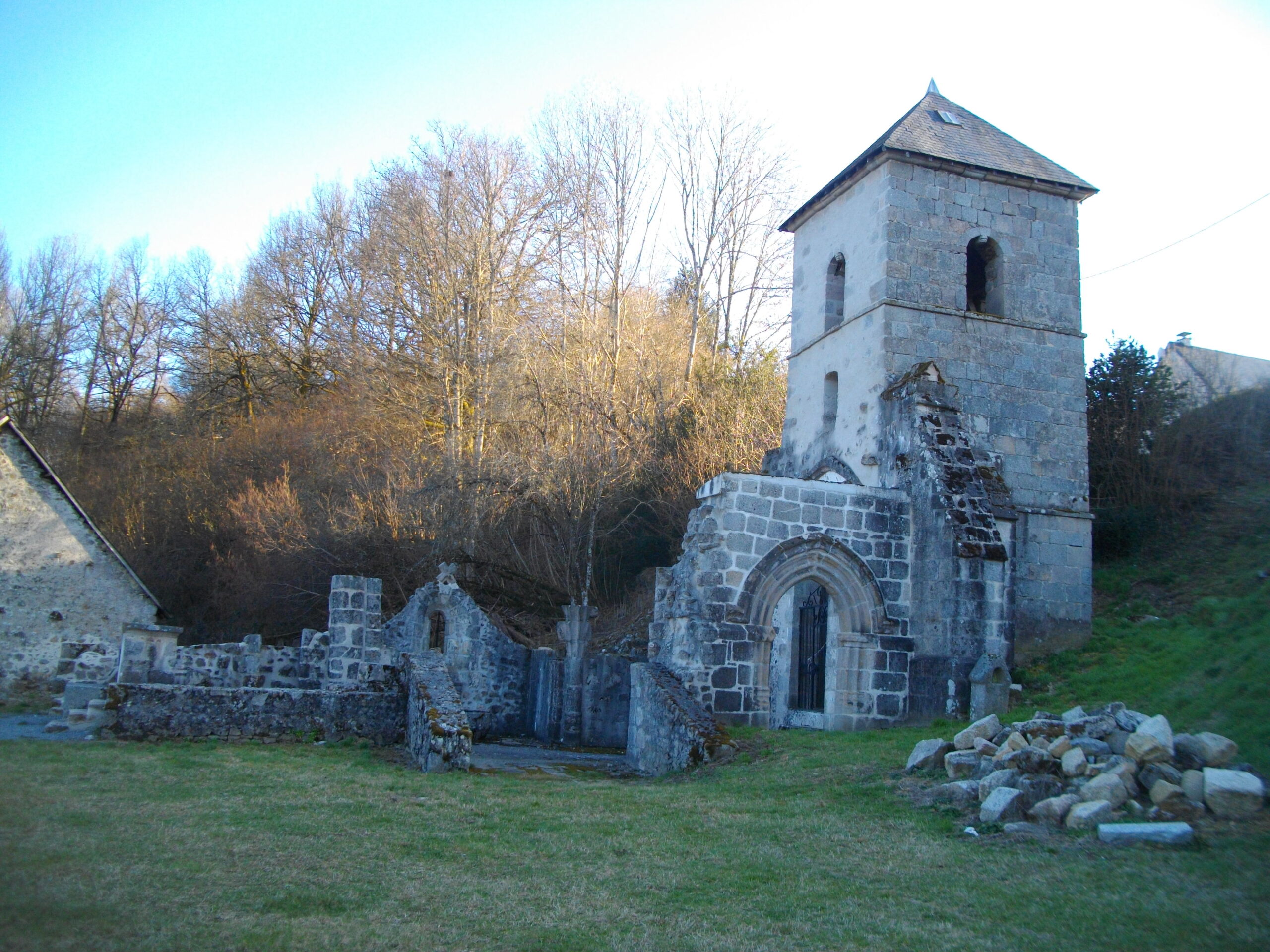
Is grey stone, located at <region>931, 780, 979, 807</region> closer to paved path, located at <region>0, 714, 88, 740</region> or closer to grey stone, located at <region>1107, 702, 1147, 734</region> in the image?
grey stone, located at <region>1107, 702, 1147, 734</region>

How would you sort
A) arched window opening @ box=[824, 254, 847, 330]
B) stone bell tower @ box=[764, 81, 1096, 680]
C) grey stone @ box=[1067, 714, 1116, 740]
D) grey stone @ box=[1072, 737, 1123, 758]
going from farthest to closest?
arched window opening @ box=[824, 254, 847, 330] → stone bell tower @ box=[764, 81, 1096, 680] → grey stone @ box=[1067, 714, 1116, 740] → grey stone @ box=[1072, 737, 1123, 758]

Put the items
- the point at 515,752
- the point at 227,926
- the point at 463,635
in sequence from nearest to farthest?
the point at 227,926 < the point at 515,752 < the point at 463,635

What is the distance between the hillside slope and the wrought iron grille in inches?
118

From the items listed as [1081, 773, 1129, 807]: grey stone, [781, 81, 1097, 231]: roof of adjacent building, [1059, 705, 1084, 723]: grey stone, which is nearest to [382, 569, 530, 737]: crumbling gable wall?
[781, 81, 1097, 231]: roof of adjacent building

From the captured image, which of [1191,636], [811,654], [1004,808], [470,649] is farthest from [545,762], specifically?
[1191,636]

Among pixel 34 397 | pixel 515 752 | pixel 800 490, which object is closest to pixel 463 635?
pixel 515 752

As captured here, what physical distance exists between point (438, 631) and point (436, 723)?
596 centimetres

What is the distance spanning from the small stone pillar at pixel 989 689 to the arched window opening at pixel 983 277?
18.1 feet

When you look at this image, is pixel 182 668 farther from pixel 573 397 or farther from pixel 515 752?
pixel 573 397

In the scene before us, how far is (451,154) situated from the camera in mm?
23828

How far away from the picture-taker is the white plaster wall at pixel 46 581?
53.9 feet

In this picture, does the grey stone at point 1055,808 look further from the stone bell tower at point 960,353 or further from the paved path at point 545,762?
the stone bell tower at point 960,353

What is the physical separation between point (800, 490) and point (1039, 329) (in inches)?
202

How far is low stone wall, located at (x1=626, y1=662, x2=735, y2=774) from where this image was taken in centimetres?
920
